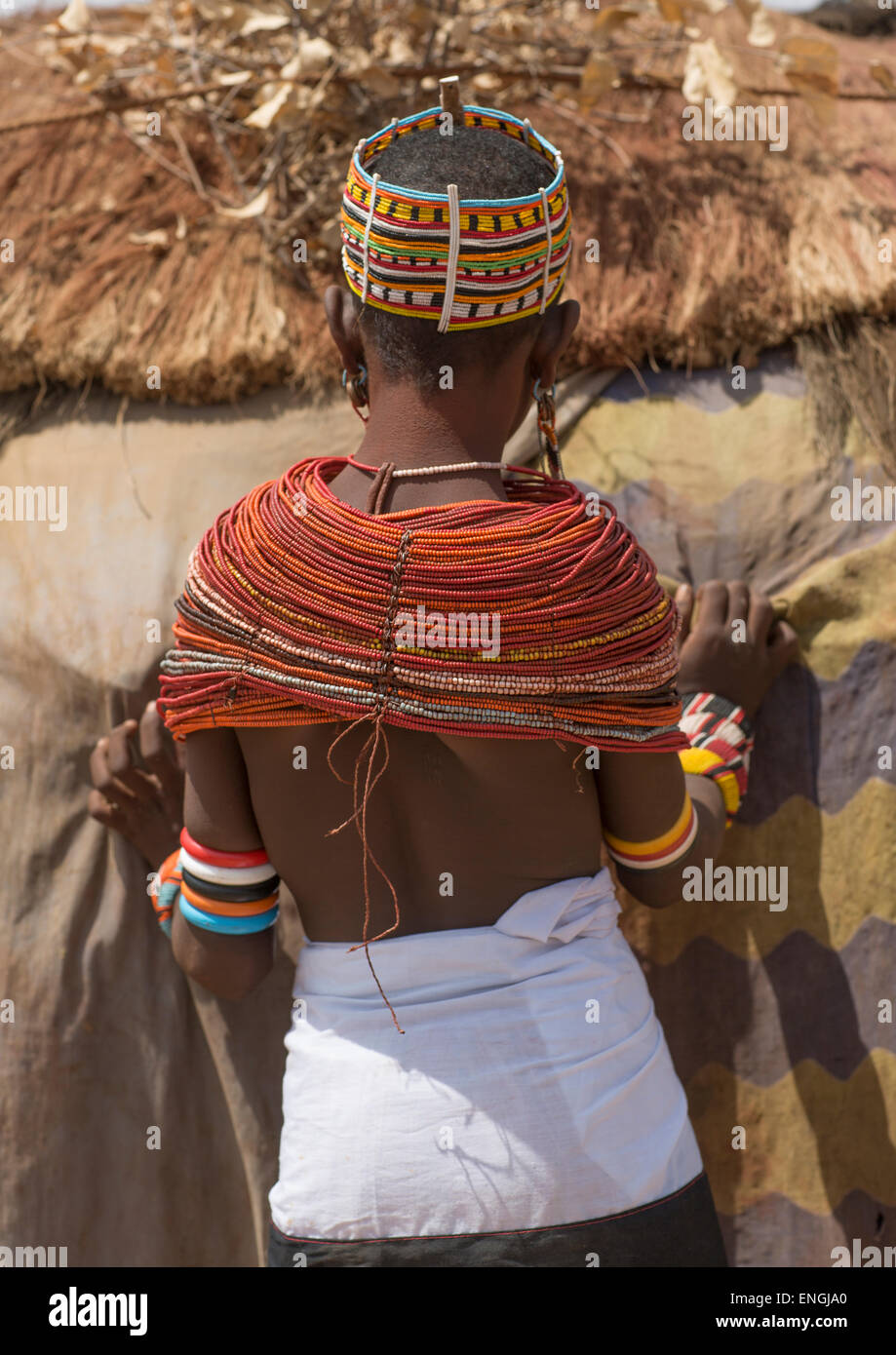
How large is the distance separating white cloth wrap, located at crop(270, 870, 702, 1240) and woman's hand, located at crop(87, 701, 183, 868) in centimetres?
63

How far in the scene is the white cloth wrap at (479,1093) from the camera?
1.49m

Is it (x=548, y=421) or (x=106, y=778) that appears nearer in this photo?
(x=548, y=421)

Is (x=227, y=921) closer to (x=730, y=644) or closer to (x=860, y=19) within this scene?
(x=730, y=644)

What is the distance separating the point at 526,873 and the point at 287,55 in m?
1.77

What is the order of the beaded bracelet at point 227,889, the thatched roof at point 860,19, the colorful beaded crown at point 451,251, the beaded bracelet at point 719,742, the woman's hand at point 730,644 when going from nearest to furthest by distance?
the colorful beaded crown at point 451,251
the beaded bracelet at point 227,889
the beaded bracelet at point 719,742
the woman's hand at point 730,644
the thatched roof at point 860,19

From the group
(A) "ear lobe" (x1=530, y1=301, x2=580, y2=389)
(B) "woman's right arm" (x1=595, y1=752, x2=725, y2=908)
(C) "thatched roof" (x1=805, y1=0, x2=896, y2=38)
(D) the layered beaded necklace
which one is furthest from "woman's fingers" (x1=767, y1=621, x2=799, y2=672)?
(C) "thatched roof" (x1=805, y1=0, x2=896, y2=38)

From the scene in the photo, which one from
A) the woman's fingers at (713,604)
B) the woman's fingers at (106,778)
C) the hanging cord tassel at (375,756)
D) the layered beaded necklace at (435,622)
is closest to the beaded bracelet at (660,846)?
the layered beaded necklace at (435,622)

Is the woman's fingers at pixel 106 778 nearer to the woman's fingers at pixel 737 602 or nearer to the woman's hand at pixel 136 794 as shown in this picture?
the woman's hand at pixel 136 794

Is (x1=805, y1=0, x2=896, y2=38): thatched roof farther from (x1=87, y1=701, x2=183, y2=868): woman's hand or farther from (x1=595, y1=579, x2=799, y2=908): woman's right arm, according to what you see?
(x1=87, y1=701, x2=183, y2=868): woman's hand

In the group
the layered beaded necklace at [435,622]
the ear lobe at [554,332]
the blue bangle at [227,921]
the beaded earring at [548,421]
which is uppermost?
the ear lobe at [554,332]

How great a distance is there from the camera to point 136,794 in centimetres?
214

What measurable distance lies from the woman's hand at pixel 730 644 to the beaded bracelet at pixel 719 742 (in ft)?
0.09

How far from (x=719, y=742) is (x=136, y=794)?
100 centimetres

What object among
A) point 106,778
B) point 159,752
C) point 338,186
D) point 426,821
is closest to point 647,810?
point 426,821
